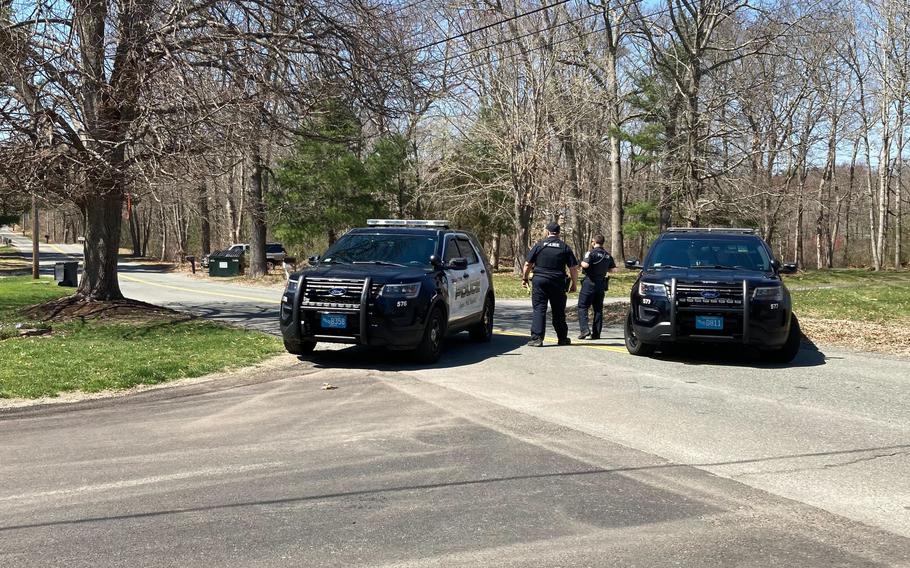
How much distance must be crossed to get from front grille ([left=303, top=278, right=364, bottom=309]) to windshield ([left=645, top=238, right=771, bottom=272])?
446 centimetres

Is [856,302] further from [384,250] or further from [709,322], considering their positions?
[384,250]

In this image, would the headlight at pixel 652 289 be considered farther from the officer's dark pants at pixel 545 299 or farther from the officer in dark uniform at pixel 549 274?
the officer's dark pants at pixel 545 299

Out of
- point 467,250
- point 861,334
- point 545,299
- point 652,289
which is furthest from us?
point 861,334

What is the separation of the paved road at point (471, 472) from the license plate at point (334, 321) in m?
0.76

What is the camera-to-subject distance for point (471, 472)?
5.79m

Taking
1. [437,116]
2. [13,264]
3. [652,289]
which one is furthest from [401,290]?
[13,264]

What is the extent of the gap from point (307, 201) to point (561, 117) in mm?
12286

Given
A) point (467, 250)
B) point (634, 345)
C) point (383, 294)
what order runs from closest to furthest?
point (383, 294) < point (634, 345) < point (467, 250)

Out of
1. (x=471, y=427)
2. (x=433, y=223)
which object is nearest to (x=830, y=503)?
(x=471, y=427)

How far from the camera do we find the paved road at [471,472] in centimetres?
438

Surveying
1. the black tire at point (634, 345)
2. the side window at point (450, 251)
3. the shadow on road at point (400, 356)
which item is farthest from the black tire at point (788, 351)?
the side window at point (450, 251)

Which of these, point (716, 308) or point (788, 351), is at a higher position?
point (716, 308)

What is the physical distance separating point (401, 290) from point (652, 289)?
3.43 m

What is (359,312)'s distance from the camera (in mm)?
10227
